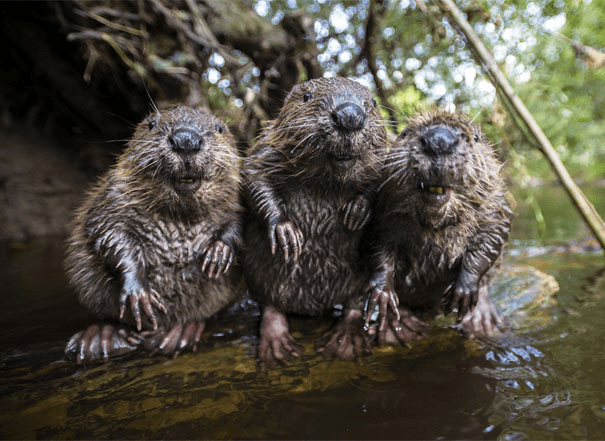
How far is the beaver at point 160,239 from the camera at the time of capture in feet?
7.80

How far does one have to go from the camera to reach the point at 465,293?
2.42m

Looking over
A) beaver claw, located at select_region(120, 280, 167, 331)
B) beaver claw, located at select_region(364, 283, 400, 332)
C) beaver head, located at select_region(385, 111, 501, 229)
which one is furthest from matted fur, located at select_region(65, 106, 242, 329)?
beaver head, located at select_region(385, 111, 501, 229)

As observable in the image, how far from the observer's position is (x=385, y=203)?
2.41 metres

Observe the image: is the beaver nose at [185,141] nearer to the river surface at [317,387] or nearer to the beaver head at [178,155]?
the beaver head at [178,155]

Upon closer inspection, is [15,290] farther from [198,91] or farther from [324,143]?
[324,143]

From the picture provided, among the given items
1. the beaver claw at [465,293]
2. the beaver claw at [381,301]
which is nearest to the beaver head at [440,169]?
the beaver claw at [465,293]

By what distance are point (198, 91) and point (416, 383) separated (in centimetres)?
374

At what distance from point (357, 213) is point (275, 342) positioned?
0.86 meters

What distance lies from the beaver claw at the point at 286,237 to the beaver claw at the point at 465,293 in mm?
879

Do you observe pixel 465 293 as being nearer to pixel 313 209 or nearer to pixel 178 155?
pixel 313 209

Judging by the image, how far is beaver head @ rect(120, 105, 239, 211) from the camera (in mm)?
2273

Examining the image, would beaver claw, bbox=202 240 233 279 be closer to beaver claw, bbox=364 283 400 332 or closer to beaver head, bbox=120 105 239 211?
beaver head, bbox=120 105 239 211

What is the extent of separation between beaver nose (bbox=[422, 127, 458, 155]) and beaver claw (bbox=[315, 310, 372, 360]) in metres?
1.14

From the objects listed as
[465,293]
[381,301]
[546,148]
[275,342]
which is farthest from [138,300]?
[546,148]
